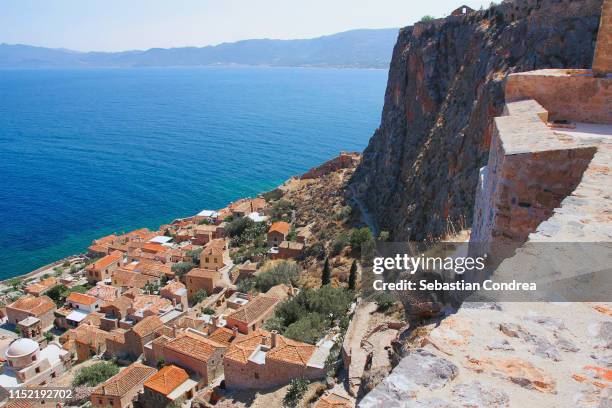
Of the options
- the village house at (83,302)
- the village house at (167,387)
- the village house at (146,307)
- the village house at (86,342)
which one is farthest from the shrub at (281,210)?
the village house at (167,387)

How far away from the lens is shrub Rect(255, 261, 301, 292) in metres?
23.6

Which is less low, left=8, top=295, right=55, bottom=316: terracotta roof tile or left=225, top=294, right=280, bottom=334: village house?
left=225, top=294, right=280, bottom=334: village house

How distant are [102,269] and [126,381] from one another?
15.8 m

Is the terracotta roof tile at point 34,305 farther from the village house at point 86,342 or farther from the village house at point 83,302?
the village house at point 86,342

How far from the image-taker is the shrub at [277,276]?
2362 centimetres

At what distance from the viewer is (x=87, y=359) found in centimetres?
2228

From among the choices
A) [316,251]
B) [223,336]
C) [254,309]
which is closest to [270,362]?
[223,336]

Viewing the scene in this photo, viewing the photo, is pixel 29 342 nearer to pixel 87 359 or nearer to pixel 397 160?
pixel 87 359

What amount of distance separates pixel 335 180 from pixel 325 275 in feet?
65.0

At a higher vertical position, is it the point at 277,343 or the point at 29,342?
the point at 277,343

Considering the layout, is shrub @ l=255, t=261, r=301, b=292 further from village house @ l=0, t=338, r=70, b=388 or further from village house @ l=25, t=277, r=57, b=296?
village house @ l=25, t=277, r=57, b=296

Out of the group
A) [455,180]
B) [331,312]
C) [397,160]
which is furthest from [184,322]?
[397,160]

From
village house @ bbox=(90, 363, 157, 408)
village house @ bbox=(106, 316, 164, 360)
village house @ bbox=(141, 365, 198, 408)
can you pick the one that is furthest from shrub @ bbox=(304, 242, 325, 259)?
village house @ bbox=(90, 363, 157, 408)

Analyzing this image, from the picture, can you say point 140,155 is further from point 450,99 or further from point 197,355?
point 197,355
